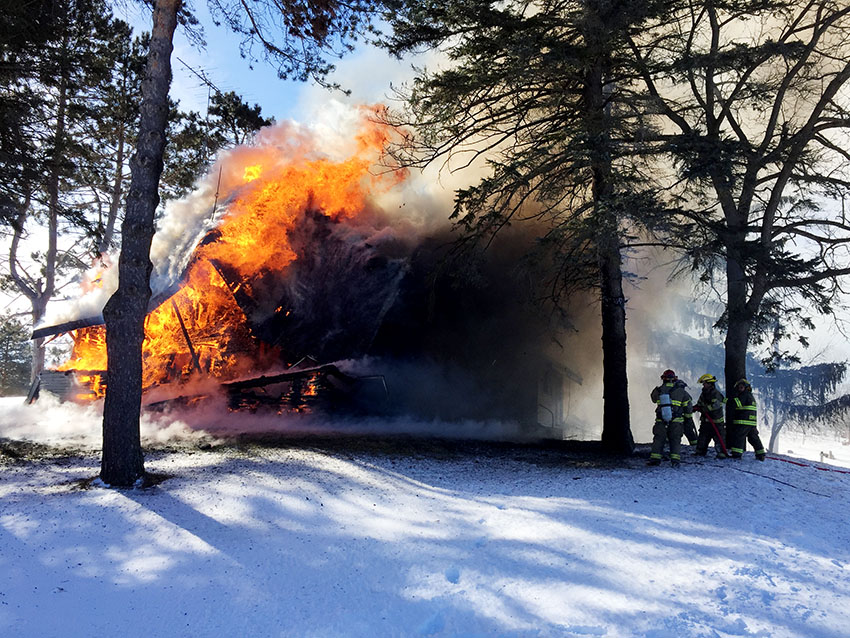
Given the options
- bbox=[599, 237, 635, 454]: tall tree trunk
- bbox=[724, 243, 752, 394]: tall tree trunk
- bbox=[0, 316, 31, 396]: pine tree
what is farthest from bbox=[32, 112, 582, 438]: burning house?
bbox=[0, 316, 31, 396]: pine tree

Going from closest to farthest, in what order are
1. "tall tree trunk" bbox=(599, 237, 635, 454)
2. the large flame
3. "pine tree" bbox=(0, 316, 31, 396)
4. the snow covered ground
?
1. the snow covered ground
2. "tall tree trunk" bbox=(599, 237, 635, 454)
3. the large flame
4. "pine tree" bbox=(0, 316, 31, 396)

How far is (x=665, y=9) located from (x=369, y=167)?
28.8 feet

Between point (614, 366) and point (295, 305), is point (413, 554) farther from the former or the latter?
point (295, 305)

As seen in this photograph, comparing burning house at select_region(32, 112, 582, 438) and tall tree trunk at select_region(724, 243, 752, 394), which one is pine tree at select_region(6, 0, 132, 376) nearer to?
burning house at select_region(32, 112, 582, 438)

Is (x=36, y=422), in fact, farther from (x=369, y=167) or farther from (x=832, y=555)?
(x=832, y=555)

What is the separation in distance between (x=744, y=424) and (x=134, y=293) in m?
10.4

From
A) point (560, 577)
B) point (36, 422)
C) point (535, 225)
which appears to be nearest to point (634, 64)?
point (535, 225)

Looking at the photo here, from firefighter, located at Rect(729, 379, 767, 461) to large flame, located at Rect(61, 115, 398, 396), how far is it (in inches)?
430

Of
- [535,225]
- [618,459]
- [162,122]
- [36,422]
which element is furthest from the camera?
[535,225]

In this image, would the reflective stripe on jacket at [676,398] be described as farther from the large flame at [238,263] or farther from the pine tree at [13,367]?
the pine tree at [13,367]

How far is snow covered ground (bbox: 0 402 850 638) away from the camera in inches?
139

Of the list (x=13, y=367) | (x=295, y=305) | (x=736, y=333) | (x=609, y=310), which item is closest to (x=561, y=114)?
(x=609, y=310)

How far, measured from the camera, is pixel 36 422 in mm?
12836

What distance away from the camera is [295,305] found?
15594mm
